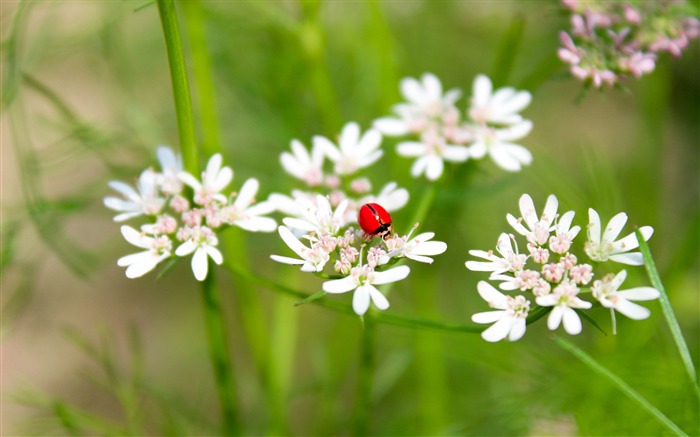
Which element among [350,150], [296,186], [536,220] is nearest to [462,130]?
[350,150]

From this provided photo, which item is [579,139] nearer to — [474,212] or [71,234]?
[474,212]

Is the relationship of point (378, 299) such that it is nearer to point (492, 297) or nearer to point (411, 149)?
point (492, 297)

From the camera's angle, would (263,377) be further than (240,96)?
No

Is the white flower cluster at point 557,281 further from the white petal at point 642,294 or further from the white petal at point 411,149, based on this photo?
the white petal at point 411,149

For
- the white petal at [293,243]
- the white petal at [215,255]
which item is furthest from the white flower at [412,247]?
the white petal at [215,255]

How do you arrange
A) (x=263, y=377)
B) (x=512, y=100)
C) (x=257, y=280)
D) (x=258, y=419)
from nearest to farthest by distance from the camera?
(x=257, y=280), (x=512, y=100), (x=263, y=377), (x=258, y=419)

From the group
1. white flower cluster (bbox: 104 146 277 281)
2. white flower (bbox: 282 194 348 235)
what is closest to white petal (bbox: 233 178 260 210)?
white flower cluster (bbox: 104 146 277 281)

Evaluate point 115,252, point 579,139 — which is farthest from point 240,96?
point 579,139
